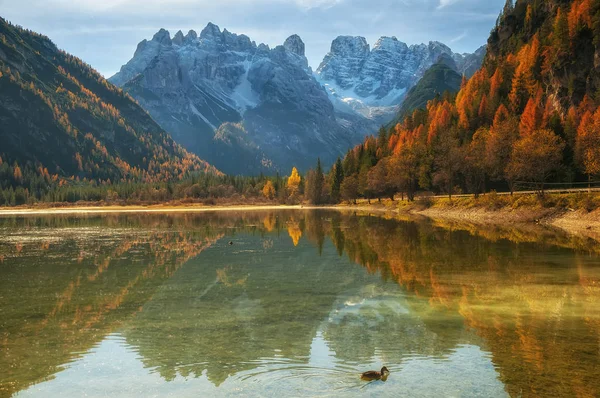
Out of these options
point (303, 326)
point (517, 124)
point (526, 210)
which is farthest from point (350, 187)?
point (303, 326)

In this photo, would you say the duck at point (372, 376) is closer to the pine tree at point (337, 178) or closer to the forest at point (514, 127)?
the forest at point (514, 127)

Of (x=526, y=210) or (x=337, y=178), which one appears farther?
(x=337, y=178)

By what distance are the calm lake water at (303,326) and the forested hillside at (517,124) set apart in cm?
5022

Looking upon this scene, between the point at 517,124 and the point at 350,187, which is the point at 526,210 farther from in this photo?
the point at 350,187

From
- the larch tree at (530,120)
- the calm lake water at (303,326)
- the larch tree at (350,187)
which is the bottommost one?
the calm lake water at (303,326)

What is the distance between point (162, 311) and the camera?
23891mm

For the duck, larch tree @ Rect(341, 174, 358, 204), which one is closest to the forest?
larch tree @ Rect(341, 174, 358, 204)

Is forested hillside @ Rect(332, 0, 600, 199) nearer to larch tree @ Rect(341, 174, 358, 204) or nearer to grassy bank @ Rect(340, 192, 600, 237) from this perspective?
larch tree @ Rect(341, 174, 358, 204)

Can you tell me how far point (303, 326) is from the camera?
20672mm

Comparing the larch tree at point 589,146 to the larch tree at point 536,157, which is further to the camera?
the larch tree at point 536,157

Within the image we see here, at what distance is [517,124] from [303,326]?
106 m

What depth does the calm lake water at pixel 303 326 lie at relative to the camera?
575 inches

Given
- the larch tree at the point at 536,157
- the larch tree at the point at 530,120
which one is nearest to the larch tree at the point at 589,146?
the larch tree at the point at 536,157

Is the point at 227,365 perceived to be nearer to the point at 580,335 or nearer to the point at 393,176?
the point at 580,335
